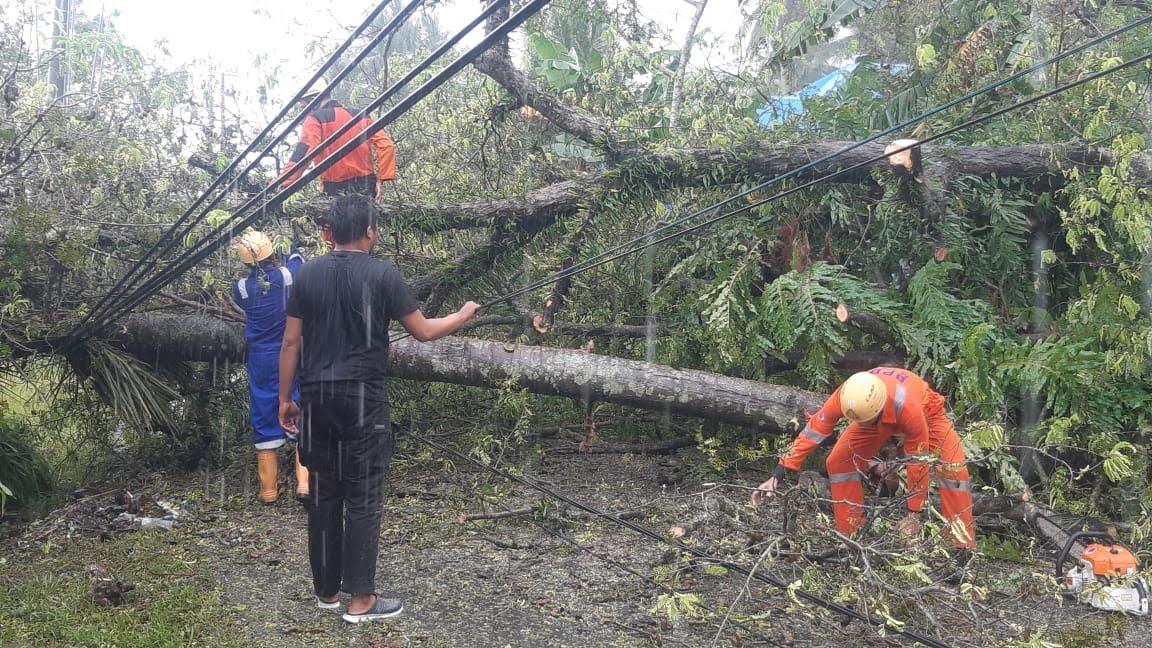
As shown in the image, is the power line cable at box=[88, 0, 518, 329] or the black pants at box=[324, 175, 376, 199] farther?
the black pants at box=[324, 175, 376, 199]

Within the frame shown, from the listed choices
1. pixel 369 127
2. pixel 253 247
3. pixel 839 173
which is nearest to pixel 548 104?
pixel 253 247

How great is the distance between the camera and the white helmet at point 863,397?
4.29 metres

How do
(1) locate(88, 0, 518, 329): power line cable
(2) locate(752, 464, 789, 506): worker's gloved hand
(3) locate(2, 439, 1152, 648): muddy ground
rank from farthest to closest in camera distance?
(2) locate(752, 464, 789, 506): worker's gloved hand, (3) locate(2, 439, 1152, 648): muddy ground, (1) locate(88, 0, 518, 329): power line cable

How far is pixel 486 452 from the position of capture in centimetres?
589

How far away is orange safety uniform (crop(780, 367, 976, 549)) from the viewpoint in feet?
14.0

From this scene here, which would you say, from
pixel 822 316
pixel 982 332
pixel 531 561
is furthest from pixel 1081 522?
pixel 531 561

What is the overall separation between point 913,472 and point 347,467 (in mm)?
2622

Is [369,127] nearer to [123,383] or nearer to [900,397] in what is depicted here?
[900,397]

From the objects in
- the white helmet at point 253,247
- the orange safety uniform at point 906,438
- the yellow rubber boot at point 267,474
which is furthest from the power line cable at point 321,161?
the orange safety uniform at point 906,438

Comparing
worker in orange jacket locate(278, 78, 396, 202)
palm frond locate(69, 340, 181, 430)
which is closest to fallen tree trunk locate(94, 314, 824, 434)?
palm frond locate(69, 340, 181, 430)

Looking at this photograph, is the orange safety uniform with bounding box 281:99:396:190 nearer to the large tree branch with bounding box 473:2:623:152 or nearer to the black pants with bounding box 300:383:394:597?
the large tree branch with bounding box 473:2:623:152

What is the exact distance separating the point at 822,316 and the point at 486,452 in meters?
2.37

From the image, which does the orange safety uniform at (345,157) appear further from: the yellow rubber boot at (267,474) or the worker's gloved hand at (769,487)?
the worker's gloved hand at (769,487)

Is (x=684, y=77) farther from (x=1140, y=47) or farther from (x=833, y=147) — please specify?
(x=1140, y=47)
